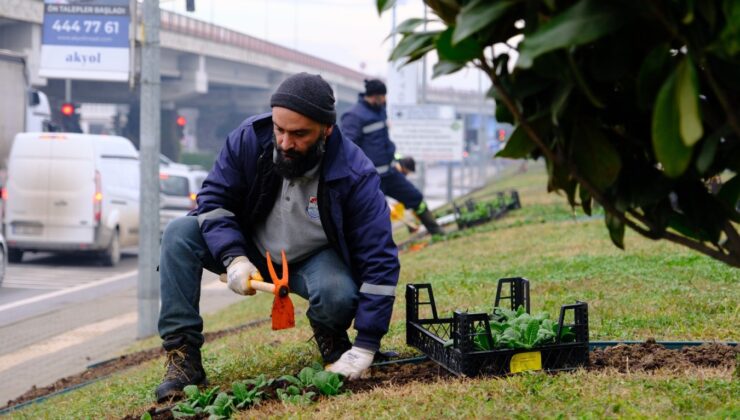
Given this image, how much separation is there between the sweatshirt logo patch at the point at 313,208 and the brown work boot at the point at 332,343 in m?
0.51

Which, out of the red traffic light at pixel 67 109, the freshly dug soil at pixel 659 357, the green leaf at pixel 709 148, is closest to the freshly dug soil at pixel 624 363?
the freshly dug soil at pixel 659 357

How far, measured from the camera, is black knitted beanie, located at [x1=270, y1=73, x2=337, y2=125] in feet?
15.0

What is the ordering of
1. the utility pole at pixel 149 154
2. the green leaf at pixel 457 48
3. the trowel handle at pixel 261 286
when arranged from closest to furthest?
the green leaf at pixel 457 48, the trowel handle at pixel 261 286, the utility pole at pixel 149 154

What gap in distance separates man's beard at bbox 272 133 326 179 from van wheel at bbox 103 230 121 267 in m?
14.6

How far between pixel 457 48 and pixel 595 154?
480 mm

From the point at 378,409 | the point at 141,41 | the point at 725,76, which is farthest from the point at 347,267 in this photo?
the point at 141,41

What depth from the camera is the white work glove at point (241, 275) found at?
4.63 meters

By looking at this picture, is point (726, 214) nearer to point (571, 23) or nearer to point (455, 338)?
point (571, 23)

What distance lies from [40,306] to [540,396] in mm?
11177

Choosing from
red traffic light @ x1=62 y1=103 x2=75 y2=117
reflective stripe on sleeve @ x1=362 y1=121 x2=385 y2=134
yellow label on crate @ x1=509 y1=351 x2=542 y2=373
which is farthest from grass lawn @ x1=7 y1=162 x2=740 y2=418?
red traffic light @ x1=62 y1=103 x2=75 y2=117

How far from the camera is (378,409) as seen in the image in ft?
12.8

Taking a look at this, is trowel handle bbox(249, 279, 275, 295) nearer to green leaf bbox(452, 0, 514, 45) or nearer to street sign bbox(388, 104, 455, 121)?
green leaf bbox(452, 0, 514, 45)

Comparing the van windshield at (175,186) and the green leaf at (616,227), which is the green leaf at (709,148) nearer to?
the green leaf at (616,227)

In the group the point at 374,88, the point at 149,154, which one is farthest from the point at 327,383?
the point at 374,88
